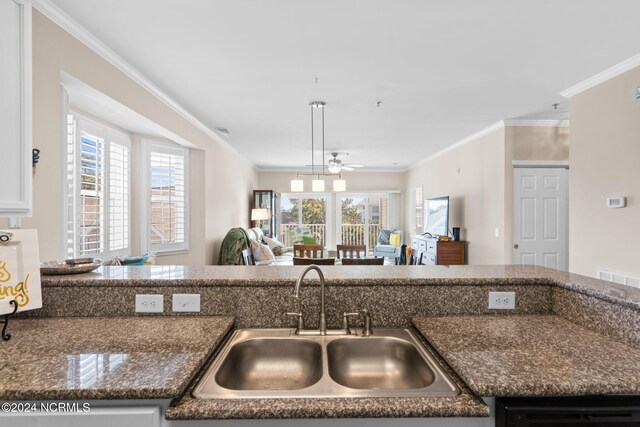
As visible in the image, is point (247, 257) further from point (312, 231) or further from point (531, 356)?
point (531, 356)

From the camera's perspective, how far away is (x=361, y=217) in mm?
8930

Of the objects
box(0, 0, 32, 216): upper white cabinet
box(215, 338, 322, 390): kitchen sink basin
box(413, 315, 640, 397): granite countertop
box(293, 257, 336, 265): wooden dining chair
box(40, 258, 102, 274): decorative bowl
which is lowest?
box(215, 338, 322, 390): kitchen sink basin

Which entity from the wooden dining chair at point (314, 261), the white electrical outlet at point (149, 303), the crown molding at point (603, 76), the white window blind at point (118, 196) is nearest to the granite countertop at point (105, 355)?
the white electrical outlet at point (149, 303)

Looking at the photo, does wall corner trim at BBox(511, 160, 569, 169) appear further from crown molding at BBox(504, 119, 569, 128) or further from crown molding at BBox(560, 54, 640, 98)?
crown molding at BBox(560, 54, 640, 98)

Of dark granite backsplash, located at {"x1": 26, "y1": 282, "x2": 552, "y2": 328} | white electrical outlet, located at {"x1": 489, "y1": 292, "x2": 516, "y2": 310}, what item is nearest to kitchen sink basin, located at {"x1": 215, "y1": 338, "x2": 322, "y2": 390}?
dark granite backsplash, located at {"x1": 26, "y1": 282, "x2": 552, "y2": 328}

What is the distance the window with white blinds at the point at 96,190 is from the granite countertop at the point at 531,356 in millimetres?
3243

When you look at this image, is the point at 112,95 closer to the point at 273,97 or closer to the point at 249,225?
the point at 273,97

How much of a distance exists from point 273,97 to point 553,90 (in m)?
2.79

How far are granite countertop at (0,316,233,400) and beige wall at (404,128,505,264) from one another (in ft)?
13.9

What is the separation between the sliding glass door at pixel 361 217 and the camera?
8.86 m

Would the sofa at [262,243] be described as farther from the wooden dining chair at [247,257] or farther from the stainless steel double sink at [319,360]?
A: the stainless steel double sink at [319,360]

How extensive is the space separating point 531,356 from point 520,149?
4040 mm

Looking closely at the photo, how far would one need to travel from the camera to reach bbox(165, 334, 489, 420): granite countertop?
80cm

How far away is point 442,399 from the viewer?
84 centimetres
